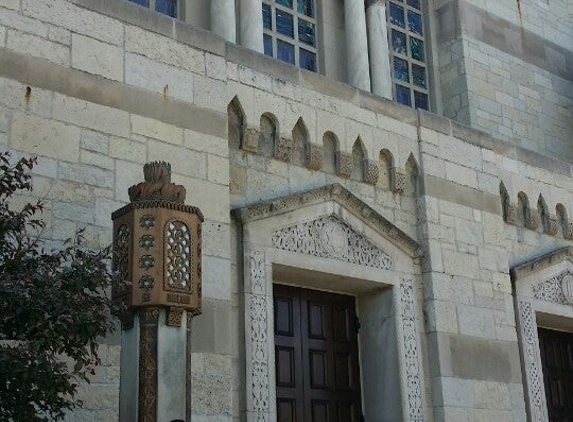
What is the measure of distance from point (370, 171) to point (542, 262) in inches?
116

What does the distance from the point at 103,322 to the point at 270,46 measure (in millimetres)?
7058

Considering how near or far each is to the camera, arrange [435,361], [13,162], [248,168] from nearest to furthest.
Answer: [13,162], [248,168], [435,361]

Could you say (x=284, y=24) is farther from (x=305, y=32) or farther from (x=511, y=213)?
(x=511, y=213)

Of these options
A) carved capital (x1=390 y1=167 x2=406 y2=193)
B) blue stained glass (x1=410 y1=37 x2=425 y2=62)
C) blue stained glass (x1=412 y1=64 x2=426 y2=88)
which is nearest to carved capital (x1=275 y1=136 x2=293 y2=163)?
carved capital (x1=390 y1=167 x2=406 y2=193)

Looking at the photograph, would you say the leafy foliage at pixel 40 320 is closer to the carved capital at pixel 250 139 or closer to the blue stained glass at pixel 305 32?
the carved capital at pixel 250 139

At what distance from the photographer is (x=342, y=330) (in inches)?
386

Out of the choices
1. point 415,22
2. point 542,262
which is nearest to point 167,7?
point 415,22

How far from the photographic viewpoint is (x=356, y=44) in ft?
39.4

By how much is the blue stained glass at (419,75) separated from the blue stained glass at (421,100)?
16cm

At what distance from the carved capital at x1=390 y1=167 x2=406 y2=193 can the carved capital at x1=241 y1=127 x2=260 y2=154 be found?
6.23ft

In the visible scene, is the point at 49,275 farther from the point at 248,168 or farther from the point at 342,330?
the point at 342,330

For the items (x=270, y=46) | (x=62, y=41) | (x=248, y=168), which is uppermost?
(x=270, y=46)

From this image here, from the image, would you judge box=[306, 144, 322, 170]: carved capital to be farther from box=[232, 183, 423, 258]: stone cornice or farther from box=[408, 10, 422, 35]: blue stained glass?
box=[408, 10, 422, 35]: blue stained glass

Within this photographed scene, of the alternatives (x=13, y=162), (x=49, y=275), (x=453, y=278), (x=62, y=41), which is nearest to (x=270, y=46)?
(x=453, y=278)
